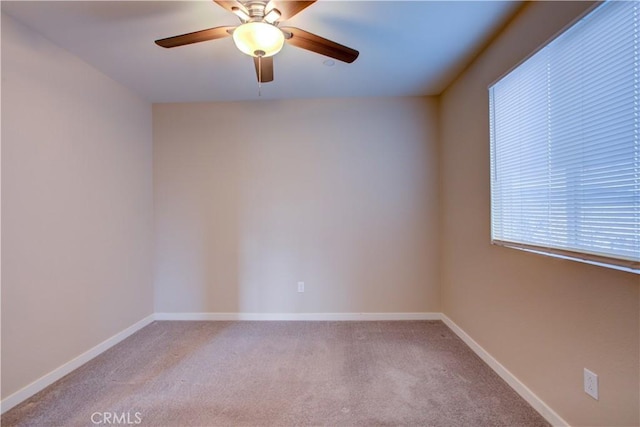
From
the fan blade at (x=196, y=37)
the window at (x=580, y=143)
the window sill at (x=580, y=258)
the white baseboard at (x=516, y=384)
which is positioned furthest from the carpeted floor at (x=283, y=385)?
the fan blade at (x=196, y=37)

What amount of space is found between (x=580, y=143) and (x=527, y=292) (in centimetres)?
91

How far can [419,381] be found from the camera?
1946mm

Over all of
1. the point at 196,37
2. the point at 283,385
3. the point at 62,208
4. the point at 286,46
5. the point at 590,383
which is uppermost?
the point at 286,46

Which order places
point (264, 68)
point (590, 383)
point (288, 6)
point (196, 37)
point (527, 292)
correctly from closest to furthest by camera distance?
point (590, 383) < point (288, 6) < point (196, 37) < point (527, 292) < point (264, 68)

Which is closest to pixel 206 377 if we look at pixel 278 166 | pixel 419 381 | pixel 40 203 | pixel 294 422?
pixel 294 422

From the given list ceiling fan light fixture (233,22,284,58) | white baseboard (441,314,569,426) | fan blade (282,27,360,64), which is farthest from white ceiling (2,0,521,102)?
white baseboard (441,314,569,426)

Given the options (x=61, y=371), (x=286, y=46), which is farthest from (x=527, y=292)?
(x=61, y=371)

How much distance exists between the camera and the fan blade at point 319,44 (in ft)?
5.15

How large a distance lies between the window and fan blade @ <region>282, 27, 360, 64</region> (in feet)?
3.58

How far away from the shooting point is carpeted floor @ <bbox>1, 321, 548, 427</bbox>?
1614 mm

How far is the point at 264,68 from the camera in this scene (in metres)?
1.90

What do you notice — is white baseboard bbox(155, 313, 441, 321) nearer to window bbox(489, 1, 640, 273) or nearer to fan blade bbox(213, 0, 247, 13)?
window bbox(489, 1, 640, 273)

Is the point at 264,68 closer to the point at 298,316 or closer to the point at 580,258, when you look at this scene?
the point at 580,258

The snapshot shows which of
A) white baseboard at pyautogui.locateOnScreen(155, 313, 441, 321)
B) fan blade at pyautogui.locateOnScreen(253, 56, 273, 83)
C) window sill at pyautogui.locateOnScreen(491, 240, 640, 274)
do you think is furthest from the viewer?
white baseboard at pyautogui.locateOnScreen(155, 313, 441, 321)
